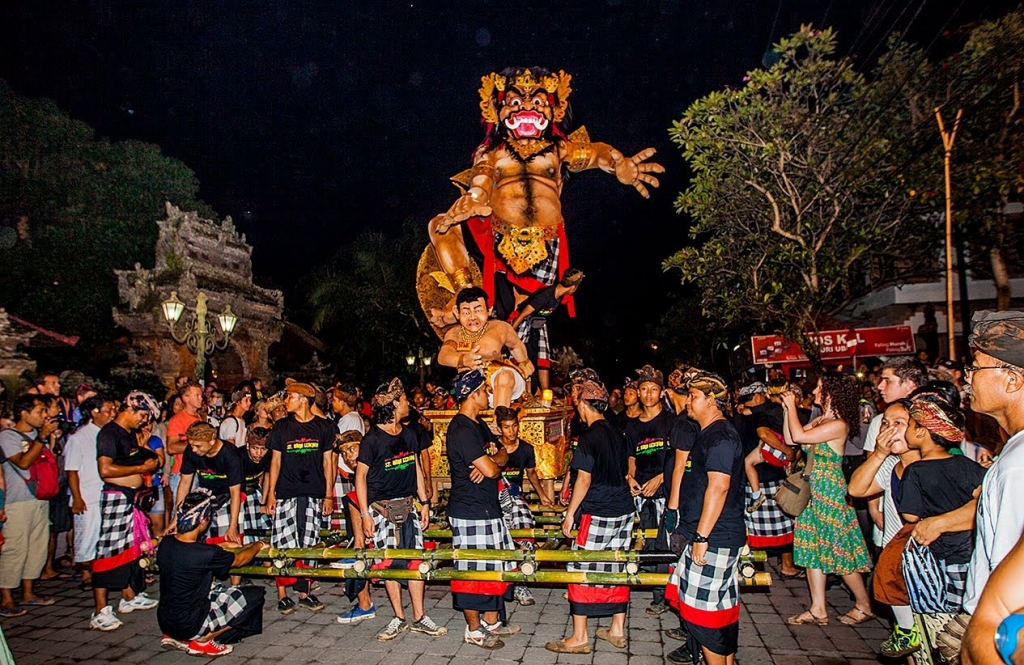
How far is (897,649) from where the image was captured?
162 inches

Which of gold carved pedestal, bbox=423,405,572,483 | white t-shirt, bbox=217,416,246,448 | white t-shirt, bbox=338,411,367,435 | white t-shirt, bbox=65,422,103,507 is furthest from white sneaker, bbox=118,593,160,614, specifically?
gold carved pedestal, bbox=423,405,572,483


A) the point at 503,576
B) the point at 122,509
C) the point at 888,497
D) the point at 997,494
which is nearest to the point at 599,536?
the point at 503,576

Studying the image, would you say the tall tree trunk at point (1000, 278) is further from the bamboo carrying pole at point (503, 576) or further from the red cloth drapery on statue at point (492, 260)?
the bamboo carrying pole at point (503, 576)

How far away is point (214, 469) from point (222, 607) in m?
1.28

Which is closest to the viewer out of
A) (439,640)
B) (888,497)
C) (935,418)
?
(935,418)

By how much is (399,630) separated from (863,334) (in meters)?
20.0

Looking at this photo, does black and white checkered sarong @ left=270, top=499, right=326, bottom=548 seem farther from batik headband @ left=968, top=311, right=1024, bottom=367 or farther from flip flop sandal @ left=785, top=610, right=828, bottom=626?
batik headband @ left=968, top=311, right=1024, bottom=367

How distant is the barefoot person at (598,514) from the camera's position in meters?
4.73

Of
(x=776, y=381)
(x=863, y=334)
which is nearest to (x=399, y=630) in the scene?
(x=776, y=381)

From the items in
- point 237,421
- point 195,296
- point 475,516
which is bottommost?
point 475,516

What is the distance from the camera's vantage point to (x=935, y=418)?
11.1ft

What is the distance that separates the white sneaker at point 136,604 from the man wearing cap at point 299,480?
4.02 feet

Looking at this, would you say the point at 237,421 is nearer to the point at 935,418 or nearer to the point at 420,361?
the point at 935,418

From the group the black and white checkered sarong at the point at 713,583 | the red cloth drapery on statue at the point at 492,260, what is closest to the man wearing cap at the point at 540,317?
the red cloth drapery on statue at the point at 492,260
